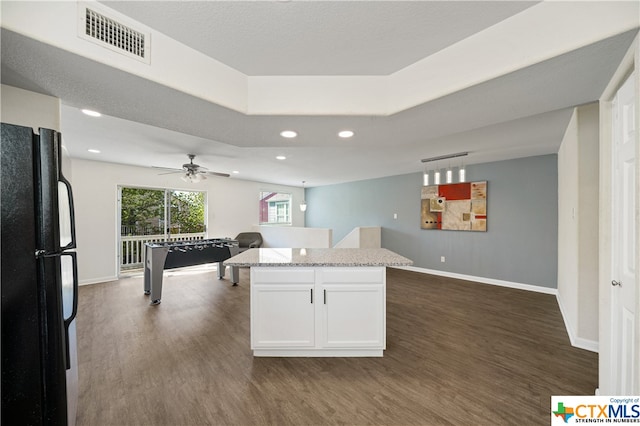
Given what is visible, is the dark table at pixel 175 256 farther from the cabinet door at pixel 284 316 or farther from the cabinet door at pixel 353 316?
the cabinet door at pixel 353 316

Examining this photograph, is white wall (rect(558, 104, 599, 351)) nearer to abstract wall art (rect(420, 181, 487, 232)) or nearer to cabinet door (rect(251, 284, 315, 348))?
abstract wall art (rect(420, 181, 487, 232))

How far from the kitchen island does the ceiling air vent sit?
1.69 metres

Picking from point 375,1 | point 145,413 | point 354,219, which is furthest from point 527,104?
point 354,219

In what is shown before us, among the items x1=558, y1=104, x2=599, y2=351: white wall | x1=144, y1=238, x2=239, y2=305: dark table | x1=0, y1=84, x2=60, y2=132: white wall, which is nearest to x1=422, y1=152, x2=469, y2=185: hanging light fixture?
x1=558, y1=104, x2=599, y2=351: white wall

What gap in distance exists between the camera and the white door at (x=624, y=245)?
1393 millimetres

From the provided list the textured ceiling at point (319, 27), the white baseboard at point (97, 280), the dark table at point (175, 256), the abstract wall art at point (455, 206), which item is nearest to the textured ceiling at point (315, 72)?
the textured ceiling at point (319, 27)

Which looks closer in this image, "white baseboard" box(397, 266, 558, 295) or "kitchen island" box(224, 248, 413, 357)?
"kitchen island" box(224, 248, 413, 357)

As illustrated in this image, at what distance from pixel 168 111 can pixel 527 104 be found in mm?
2905

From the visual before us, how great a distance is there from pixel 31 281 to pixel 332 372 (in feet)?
6.72

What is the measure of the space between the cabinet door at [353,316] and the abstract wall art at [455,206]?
150 inches

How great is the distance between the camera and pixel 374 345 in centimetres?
237

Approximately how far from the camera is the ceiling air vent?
4.54 ft

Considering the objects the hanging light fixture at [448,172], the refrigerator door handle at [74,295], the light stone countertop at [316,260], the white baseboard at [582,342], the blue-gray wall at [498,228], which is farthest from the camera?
the blue-gray wall at [498,228]

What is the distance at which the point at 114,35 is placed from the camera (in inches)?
57.4
